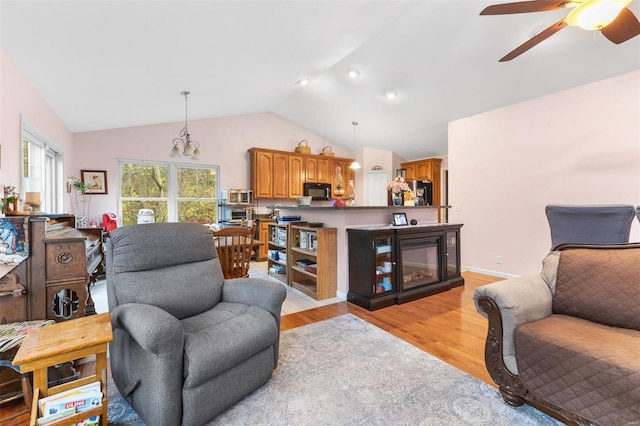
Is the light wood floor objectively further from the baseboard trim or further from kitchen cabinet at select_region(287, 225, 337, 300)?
the baseboard trim

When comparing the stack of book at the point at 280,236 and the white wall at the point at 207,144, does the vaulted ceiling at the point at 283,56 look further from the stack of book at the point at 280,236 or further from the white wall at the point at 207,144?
the stack of book at the point at 280,236

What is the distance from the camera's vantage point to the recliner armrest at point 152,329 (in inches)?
51.8

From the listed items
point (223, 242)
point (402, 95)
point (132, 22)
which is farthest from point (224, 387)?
point (402, 95)

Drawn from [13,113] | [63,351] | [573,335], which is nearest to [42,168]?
[13,113]

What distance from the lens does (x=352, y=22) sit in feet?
9.80

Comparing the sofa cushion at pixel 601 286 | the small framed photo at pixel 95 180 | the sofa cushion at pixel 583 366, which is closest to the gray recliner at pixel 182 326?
the sofa cushion at pixel 583 366

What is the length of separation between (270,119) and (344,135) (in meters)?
1.69

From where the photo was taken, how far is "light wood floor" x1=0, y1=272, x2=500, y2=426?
2.12 m

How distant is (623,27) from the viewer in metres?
1.98

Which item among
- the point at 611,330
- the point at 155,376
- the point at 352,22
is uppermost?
the point at 352,22

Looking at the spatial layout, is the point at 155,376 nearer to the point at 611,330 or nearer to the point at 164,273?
Answer: the point at 164,273

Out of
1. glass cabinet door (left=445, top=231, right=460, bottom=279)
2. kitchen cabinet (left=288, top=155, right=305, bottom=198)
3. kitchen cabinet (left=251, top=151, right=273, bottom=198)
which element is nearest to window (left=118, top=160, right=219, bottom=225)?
kitchen cabinet (left=251, top=151, right=273, bottom=198)

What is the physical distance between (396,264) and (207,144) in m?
4.39

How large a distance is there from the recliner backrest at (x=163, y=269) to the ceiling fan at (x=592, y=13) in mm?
2483
